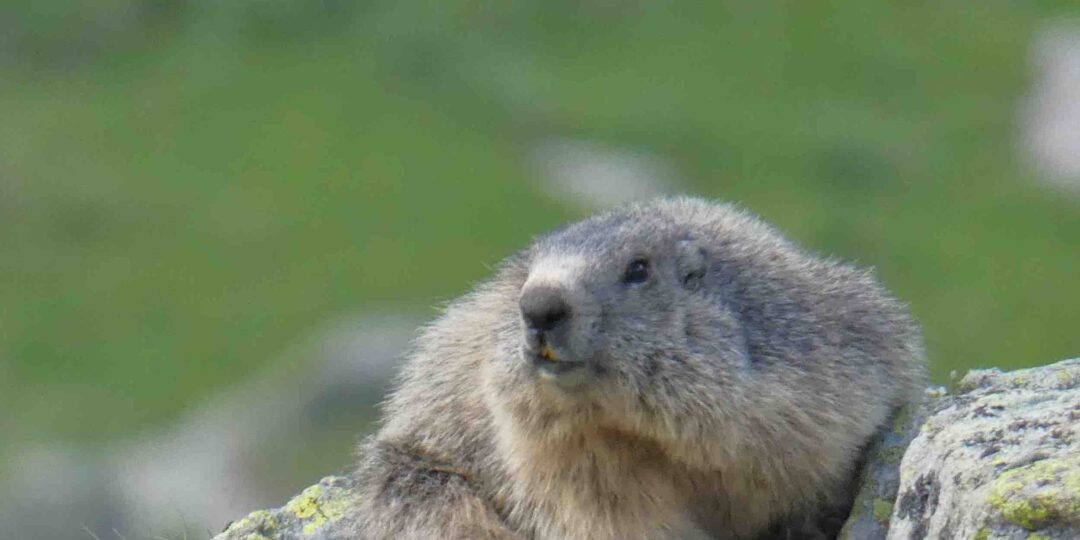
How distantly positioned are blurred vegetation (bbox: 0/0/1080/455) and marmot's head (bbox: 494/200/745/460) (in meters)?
20.7

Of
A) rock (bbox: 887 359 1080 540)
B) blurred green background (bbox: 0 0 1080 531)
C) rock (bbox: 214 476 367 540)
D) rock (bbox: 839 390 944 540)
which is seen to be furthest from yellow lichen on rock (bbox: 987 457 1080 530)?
blurred green background (bbox: 0 0 1080 531)

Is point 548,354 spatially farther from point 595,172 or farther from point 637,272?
point 595,172

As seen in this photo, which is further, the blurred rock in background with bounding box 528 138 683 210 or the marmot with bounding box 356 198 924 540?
the blurred rock in background with bounding box 528 138 683 210

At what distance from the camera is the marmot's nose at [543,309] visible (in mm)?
7833

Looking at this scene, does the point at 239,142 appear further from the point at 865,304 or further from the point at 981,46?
the point at 865,304

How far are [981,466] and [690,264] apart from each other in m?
1.96

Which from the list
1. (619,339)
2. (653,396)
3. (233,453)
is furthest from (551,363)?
(233,453)

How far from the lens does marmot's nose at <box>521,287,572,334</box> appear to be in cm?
783

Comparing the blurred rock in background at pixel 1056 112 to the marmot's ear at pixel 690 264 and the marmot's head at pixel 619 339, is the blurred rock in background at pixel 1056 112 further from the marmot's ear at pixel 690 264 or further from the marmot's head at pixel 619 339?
the marmot's head at pixel 619 339

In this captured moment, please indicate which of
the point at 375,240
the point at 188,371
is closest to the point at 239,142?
the point at 375,240

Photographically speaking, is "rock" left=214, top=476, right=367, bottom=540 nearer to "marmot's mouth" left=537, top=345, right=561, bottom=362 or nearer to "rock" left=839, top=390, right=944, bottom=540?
"marmot's mouth" left=537, top=345, right=561, bottom=362

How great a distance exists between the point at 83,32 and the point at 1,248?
970 cm

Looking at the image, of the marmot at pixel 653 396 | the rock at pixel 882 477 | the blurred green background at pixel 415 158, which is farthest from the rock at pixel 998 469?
the blurred green background at pixel 415 158

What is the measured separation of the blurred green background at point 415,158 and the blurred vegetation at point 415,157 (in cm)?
7
